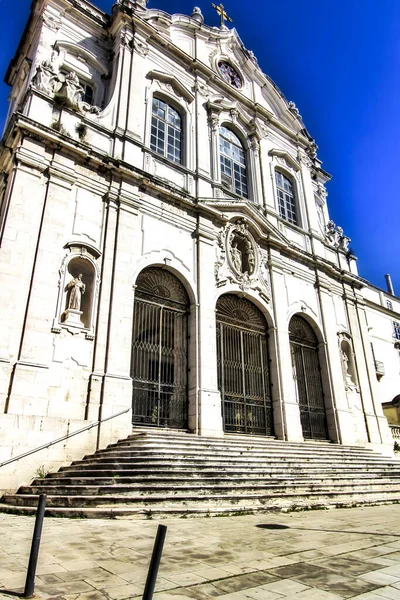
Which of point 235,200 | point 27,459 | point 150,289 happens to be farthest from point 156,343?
point 235,200

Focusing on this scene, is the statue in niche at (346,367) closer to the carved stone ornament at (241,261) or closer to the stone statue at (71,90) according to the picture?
the carved stone ornament at (241,261)

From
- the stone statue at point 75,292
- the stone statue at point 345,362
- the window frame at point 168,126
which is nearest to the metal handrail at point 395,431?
the stone statue at point 345,362

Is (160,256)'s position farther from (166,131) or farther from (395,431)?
(395,431)

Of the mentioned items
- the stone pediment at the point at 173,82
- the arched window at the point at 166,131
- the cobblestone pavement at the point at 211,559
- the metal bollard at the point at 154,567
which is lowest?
the cobblestone pavement at the point at 211,559

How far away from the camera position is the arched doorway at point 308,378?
1490cm

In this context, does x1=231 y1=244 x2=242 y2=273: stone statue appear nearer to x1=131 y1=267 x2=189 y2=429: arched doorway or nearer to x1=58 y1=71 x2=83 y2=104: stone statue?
x1=131 y1=267 x2=189 y2=429: arched doorway

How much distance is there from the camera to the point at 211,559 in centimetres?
391

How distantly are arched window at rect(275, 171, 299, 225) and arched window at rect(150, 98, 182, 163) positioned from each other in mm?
5582

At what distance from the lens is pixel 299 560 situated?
Result: 3924mm

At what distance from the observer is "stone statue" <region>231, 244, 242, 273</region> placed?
47.1 feet

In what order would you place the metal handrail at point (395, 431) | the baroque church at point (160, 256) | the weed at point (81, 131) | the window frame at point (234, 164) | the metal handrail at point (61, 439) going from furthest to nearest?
the metal handrail at point (395, 431) < the window frame at point (234, 164) < the weed at point (81, 131) < the baroque church at point (160, 256) < the metal handrail at point (61, 439)

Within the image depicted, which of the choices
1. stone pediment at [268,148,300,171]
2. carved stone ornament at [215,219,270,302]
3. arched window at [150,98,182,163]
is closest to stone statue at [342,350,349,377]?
carved stone ornament at [215,219,270,302]

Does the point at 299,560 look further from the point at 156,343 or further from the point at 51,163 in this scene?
the point at 51,163

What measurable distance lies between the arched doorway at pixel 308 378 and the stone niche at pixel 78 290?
8235mm
